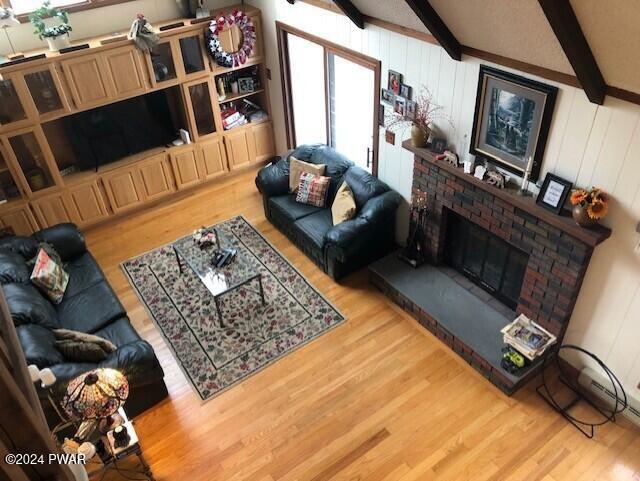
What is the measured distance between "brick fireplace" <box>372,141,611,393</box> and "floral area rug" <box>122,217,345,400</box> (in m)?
1.03

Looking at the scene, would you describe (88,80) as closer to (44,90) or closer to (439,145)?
(44,90)

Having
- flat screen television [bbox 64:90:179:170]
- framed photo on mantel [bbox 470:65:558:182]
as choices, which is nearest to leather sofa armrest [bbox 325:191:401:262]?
framed photo on mantel [bbox 470:65:558:182]

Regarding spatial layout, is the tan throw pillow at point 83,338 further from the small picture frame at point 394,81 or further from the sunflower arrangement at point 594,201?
the sunflower arrangement at point 594,201

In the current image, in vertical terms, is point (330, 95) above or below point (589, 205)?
below

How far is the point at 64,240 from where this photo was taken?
500 cm

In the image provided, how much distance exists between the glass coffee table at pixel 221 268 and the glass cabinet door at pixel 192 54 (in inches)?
76.5

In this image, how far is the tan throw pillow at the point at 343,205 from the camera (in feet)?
17.1

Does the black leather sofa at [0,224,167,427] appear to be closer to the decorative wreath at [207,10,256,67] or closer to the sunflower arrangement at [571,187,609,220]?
the decorative wreath at [207,10,256,67]

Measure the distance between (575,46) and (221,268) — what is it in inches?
135

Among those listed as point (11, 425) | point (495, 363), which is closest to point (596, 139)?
point (495, 363)

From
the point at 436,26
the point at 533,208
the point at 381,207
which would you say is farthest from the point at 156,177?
the point at 533,208

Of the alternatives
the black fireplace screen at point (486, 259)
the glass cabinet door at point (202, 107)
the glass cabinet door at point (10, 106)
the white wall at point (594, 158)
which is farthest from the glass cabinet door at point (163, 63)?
the black fireplace screen at point (486, 259)

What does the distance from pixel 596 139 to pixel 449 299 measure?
194 centimetres

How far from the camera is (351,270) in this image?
530cm
